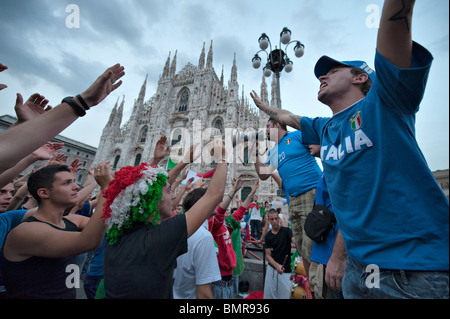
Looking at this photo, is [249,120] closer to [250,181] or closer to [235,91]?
[235,91]

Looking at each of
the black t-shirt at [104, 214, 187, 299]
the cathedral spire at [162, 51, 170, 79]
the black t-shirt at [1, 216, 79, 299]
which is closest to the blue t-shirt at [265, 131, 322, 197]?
the black t-shirt at [104, 214, 187, 299]

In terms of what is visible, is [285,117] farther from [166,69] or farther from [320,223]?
[166,69]

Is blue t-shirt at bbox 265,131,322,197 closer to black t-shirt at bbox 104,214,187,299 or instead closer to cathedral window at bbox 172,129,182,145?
black t-shirt at bbox 104,214,187,299

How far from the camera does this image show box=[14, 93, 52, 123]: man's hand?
1.57m

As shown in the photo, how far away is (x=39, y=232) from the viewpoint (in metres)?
1.45

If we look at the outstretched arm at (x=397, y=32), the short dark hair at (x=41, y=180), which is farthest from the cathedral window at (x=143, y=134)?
the outstretched arm at (x=397, y=32)

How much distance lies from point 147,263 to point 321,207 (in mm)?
1513

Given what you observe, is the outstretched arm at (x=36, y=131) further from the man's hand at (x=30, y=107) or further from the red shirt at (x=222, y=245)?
the red shirt at (x=222, y=245)

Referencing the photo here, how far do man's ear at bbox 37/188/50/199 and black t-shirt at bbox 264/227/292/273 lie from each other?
13.1 feet
